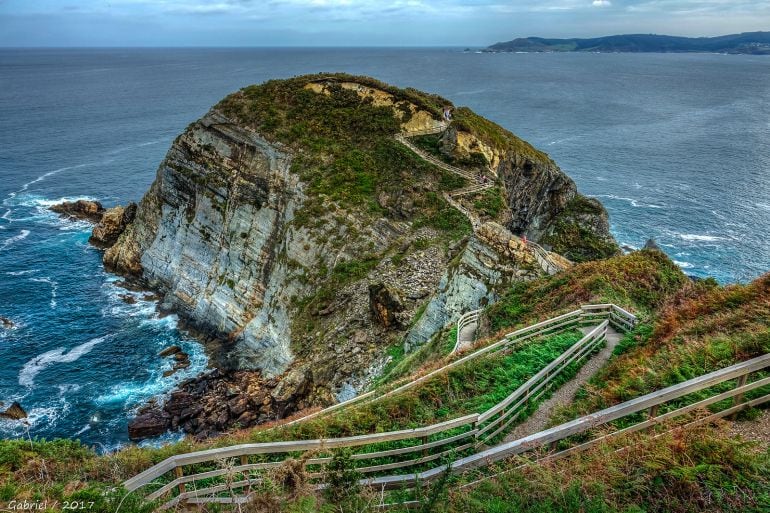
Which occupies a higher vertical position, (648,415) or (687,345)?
(687,345)

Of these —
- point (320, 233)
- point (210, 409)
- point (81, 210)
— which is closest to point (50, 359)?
point (210, 409)

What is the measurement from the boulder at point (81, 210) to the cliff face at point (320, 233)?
15.9 meters

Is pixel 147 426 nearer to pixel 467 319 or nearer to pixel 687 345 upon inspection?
pixel 467 319

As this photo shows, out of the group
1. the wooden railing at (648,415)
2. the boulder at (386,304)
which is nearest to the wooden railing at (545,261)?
the boulder at (386,304)

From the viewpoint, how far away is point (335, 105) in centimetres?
5009

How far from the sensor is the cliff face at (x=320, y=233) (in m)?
30.5

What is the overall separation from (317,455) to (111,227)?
188ft

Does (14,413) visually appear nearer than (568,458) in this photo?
No

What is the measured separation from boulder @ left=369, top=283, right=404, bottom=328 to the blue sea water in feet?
55.0

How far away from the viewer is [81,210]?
67438 mm

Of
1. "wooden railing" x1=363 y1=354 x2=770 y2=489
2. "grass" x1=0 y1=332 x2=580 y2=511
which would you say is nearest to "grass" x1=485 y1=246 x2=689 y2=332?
"grass" x1=0 y1=332 x2=580 y2=511

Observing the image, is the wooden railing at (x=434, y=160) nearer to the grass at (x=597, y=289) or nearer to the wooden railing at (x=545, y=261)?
the wooden railing at (x=545, y=261)

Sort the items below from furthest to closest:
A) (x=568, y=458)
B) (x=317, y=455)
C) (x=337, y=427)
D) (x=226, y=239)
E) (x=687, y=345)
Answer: (x=226, y=239)
(x=337, y=427)
(x=687, y=345)
(x=317, y=455)
(x=568, y=458)

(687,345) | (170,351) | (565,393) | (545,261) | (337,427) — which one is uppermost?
(687,345)
